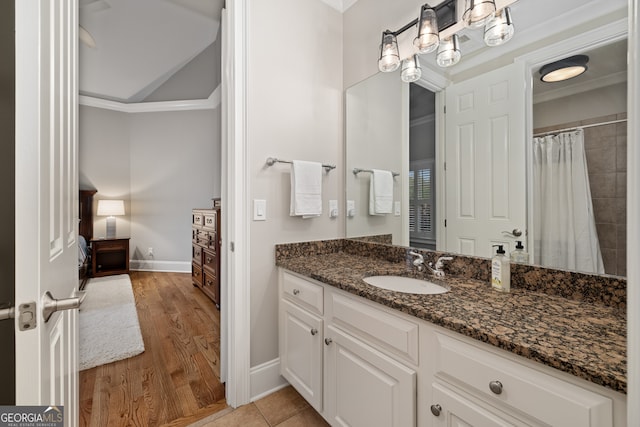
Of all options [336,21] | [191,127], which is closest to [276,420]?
[336,21]

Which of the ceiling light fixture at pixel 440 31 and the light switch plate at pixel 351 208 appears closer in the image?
the ceiling light fixture at pixel 440 31

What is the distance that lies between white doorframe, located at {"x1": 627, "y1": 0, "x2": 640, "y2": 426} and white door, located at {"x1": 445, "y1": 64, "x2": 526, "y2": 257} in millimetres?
806

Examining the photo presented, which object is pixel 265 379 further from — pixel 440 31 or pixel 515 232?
pixel 440 31

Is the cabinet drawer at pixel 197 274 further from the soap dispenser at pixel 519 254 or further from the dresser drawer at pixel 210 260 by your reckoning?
the soap dispenser at pixel 519 254

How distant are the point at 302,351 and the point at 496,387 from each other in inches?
39.2

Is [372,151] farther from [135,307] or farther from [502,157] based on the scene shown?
[135,307]

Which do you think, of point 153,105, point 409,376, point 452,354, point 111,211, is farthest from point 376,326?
point 153,105

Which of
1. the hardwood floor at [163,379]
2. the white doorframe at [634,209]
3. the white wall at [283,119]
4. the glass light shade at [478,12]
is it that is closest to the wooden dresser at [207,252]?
the hardwood floor at [163,379]

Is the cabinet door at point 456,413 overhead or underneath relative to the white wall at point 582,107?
underneath

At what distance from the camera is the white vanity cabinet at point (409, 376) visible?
25.6 inches

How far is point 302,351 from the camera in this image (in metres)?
1.51

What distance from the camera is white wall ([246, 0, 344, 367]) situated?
166cm

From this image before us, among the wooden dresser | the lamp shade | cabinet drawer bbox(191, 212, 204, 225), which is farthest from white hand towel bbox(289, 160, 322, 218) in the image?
the lamp shade

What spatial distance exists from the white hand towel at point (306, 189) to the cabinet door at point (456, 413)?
113 cm
